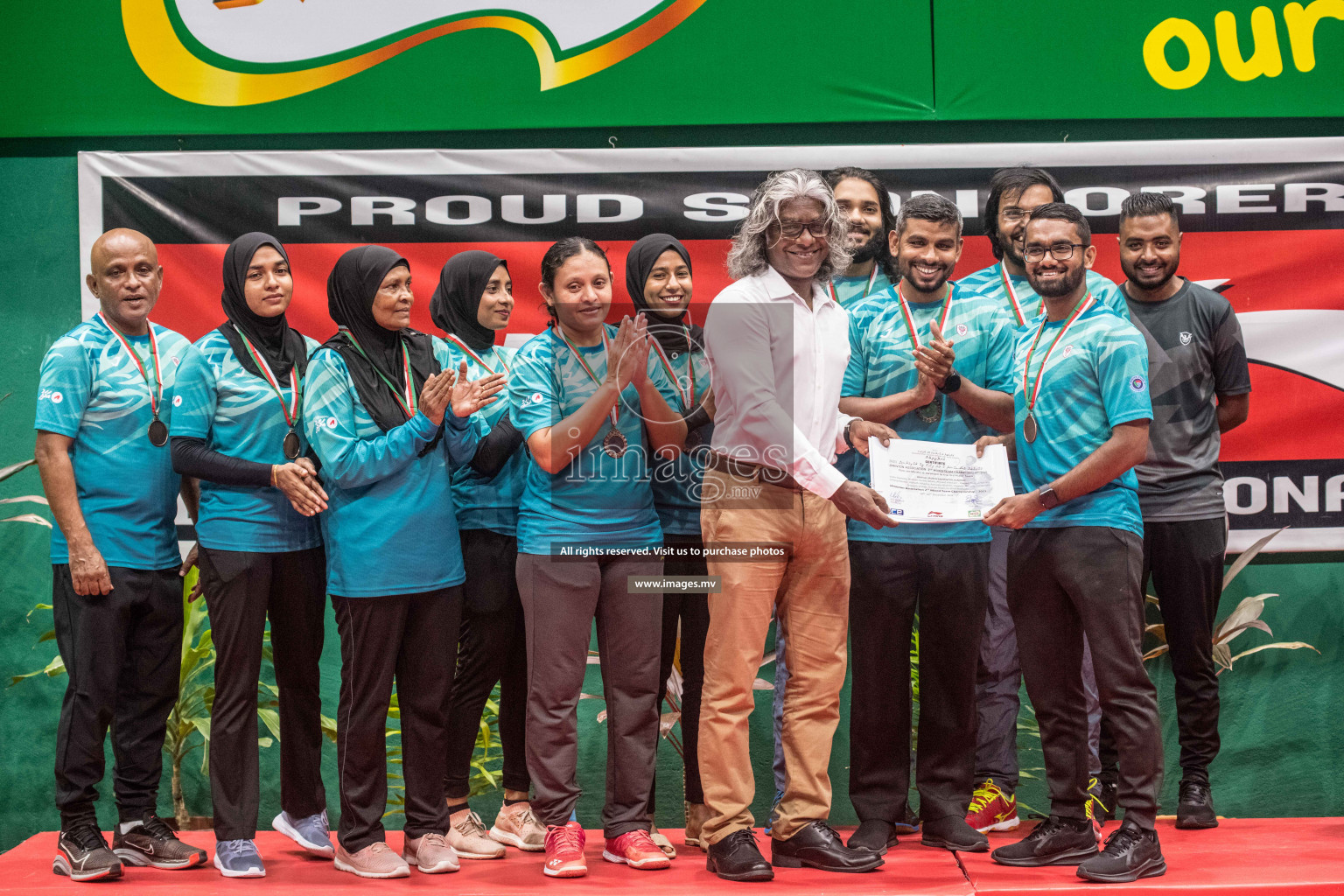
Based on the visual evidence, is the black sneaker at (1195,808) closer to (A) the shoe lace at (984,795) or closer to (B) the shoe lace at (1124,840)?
(A) the shoe lace at (984,795)

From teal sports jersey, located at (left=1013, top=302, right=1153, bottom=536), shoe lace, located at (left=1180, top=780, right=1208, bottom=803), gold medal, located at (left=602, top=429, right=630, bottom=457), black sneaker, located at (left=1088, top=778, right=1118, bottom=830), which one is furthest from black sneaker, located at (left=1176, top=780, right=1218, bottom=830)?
gold medal, located at (left=602, top=429, right=630, bottom=457)

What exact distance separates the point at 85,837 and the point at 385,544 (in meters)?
1.33

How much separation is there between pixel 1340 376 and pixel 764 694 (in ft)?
8.86

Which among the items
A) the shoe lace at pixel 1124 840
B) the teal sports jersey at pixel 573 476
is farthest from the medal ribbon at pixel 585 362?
the shoe lace at pixel 1124 840

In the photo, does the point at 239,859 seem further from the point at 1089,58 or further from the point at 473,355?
the point at 1089,58

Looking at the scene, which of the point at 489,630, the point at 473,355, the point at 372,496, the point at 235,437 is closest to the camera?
the point at 372,496

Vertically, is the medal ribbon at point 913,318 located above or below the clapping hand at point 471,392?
above

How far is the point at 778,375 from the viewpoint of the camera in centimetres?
325

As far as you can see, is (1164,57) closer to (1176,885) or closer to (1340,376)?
(1340,376)

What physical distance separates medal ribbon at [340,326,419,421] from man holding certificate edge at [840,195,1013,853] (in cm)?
136

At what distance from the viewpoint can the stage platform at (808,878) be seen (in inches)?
124

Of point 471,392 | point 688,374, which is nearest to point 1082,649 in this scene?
point 688,374

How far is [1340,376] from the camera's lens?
4.55m

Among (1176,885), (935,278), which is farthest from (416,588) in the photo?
(1176,885)
